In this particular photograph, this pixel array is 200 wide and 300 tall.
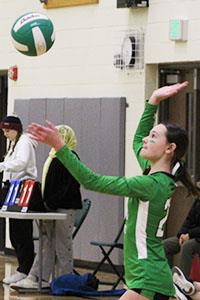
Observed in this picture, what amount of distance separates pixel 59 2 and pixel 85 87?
4.53 ft

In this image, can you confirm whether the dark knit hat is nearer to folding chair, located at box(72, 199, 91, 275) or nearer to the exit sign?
folding chair, located at box(72, 199, 91, 275)

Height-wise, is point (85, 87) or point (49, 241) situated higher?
point (85, 87)

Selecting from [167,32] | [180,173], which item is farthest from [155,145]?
[167,32]

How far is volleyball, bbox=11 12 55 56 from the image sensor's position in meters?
11.3

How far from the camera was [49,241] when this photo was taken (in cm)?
1148

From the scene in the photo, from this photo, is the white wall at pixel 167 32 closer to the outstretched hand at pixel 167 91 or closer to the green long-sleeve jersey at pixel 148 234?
the outstretched hand at pixel 167 91

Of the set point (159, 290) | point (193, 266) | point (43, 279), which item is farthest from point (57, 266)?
point (159, 290)

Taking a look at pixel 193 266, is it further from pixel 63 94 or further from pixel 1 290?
pixel 63 94

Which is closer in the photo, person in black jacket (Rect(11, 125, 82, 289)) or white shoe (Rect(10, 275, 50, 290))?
person in black jacket (Rect(11, 125, 82, 289))

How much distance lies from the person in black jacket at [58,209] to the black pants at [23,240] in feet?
0.81

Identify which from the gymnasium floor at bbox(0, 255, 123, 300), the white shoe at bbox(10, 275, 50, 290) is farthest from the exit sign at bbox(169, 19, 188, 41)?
the white shoe at bbox(10, 275, 50, 290)

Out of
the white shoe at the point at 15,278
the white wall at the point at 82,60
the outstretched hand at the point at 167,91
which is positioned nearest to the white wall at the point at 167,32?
the white wall at the point at 82,60

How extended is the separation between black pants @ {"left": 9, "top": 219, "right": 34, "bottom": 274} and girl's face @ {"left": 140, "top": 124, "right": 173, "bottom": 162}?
5.70 metres

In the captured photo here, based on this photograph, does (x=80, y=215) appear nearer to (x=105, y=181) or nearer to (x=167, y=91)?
(x=167, y=91)
